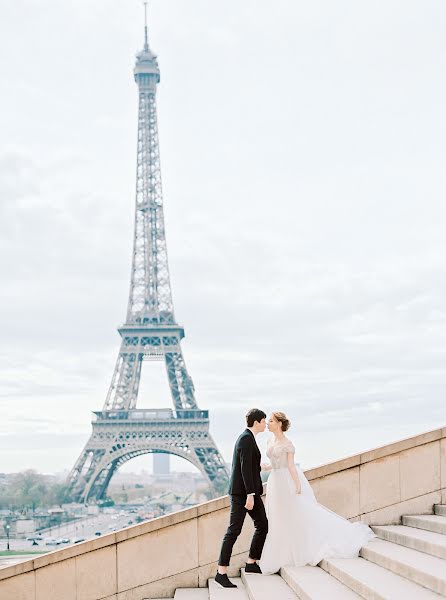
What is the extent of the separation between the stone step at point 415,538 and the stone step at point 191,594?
1.96 meters

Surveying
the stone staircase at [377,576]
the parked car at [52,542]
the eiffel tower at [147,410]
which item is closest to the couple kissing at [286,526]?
the stone staircase at [377,576]

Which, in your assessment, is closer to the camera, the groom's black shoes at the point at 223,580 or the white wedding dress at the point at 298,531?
the groom's black shoes at the point at 223,580

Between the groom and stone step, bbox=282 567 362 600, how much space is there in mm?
549

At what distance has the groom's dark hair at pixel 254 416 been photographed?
951cm

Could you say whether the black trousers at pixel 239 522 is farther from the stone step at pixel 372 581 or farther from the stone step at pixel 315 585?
the stone step at pixel 372 581

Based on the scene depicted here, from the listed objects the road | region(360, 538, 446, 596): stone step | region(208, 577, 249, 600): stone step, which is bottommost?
the road

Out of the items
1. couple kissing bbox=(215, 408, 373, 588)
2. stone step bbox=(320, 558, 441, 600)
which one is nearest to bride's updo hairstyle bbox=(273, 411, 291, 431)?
couple kissing bbox=(215, 408, 373, 588)

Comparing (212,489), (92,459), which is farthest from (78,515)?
(212,489)

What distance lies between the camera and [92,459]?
72.6m

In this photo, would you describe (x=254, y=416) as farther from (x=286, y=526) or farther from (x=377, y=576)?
(x=377, y=576)

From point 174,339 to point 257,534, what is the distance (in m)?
65.4

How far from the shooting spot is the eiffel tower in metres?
72.4

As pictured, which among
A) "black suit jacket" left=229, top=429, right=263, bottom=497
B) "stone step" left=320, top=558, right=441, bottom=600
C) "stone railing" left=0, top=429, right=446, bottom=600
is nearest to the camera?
"stone step" left=320, top=558, right=441, bottom=600

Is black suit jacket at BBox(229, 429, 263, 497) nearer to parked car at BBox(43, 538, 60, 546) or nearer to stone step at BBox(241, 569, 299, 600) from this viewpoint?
stone step at BBox(241, 569, 299, 600)
